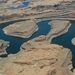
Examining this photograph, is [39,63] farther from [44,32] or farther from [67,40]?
[44,32]

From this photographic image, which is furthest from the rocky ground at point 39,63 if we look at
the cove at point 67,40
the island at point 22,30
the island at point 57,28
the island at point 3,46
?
the island at point 22,30

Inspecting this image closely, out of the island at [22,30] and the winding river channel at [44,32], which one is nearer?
the winding river channel at [44,32]

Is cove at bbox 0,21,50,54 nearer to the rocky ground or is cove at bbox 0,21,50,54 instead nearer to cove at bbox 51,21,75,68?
cove at bbox 51,21,75,68

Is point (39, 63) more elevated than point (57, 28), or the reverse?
point (39, 63)

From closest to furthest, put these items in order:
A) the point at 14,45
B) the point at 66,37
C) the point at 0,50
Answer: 1. the point at 0,50
2. the point at 14,45
3. the point at 66,37

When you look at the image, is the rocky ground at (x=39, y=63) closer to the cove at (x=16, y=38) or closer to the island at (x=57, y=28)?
the cove at (x=16, y=38)

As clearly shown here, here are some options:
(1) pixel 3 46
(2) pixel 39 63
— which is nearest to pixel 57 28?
(1) pixel 3 46

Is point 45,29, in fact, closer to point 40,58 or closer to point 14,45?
point 14,45

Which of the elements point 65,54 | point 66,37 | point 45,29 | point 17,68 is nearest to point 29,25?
point 45,29
